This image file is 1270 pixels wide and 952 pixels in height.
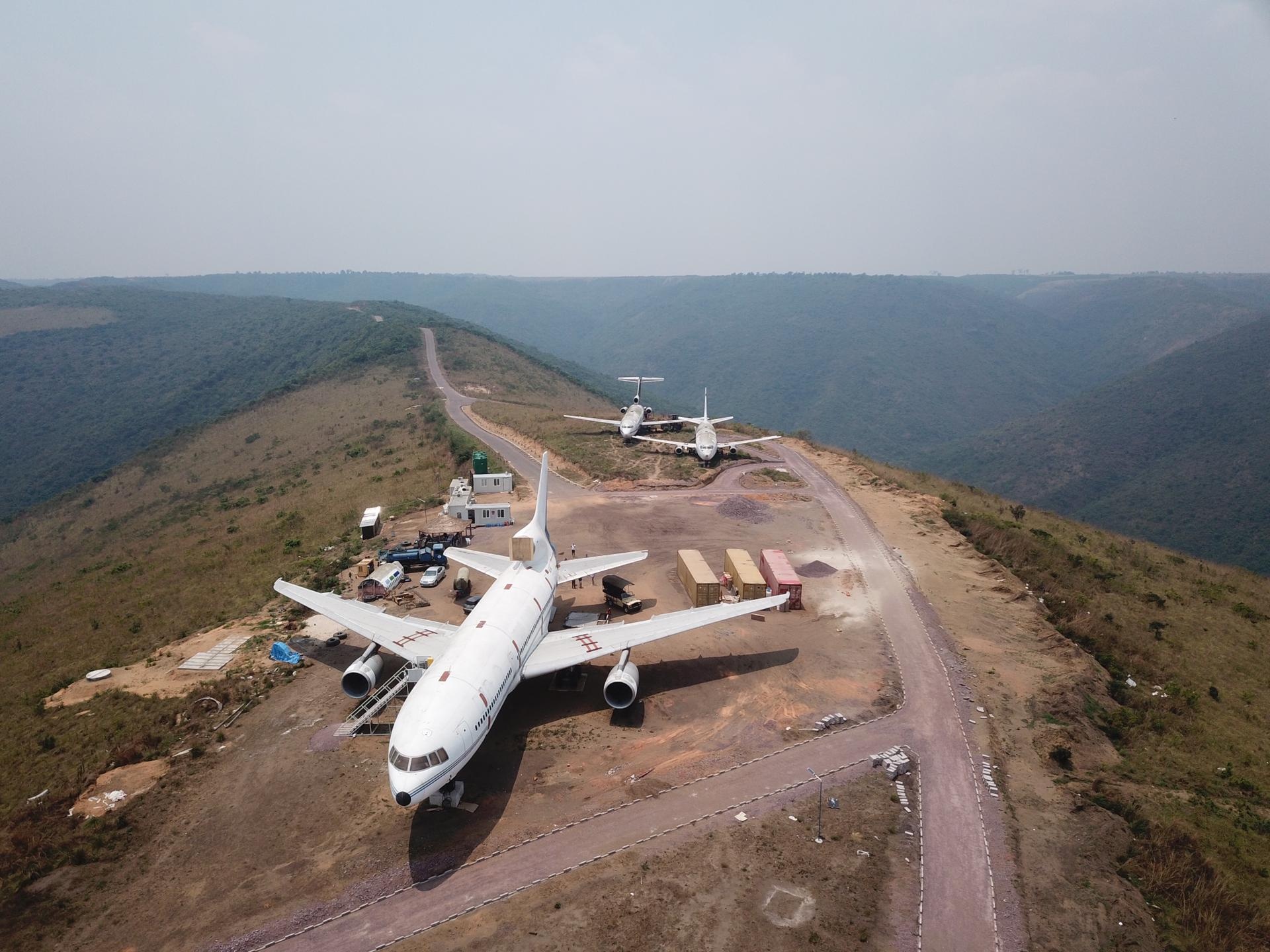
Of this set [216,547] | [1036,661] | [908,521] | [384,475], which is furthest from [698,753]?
[384,475]

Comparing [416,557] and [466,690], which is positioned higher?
[466,690]

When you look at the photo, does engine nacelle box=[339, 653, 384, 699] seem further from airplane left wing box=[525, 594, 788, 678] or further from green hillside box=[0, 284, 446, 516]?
green hillside box=[0, 284, 446, 516]

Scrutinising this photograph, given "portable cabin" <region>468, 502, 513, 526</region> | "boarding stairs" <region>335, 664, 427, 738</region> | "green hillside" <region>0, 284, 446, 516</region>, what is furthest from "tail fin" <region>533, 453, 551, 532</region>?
"green hillside" <region>0, 284, 446, 516</region>

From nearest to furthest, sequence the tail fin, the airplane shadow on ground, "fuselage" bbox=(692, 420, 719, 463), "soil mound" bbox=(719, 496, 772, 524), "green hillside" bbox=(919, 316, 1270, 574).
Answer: the airplane shadow on ground, the tail fin, "soil mound" bbox=(719, 496, 772, 524), "fuselage" bbox=(692, 420, 719, 463), "green hillside" bbox=(919, 316, 1270, 574)

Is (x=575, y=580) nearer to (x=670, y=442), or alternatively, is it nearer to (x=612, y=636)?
(x=612, y=636)

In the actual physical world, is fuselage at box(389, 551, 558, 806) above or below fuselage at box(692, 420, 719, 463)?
above

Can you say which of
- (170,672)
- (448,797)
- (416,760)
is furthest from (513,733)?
(170,672)

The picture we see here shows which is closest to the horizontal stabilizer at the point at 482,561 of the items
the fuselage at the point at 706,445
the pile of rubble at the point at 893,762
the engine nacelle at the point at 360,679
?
the engine nacelle at the point at 360,679
